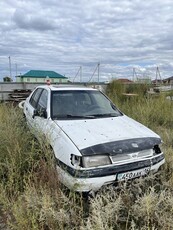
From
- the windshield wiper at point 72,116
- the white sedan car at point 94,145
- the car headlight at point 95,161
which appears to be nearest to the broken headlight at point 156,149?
the white sedan car at point 94,145

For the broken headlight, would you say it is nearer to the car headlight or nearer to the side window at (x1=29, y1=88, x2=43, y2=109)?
the car headlight

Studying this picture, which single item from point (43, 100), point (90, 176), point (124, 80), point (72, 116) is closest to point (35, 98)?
point (43, 100)

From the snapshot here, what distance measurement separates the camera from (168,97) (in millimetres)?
9945

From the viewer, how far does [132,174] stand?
3.39 m

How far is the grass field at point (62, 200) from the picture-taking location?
2690 mm

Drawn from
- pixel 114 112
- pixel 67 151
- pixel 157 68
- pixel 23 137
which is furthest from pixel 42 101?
pixel 157 68

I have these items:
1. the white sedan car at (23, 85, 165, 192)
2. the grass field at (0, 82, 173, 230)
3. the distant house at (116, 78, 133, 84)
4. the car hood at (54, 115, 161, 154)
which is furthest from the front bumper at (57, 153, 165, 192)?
the distant house at (116, 78, 133, 84)

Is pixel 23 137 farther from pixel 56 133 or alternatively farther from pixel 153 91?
pixel 153 91

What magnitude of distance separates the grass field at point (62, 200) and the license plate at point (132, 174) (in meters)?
0.08

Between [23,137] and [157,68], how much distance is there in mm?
13190

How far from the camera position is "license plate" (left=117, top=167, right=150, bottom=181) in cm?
330

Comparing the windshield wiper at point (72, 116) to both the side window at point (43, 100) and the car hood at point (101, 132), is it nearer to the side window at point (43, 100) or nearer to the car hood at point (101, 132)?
the car hood at point (101, 132)

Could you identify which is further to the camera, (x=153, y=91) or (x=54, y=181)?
(x=153, y=91)

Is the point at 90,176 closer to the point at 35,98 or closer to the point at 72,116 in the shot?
the point at 72,116
